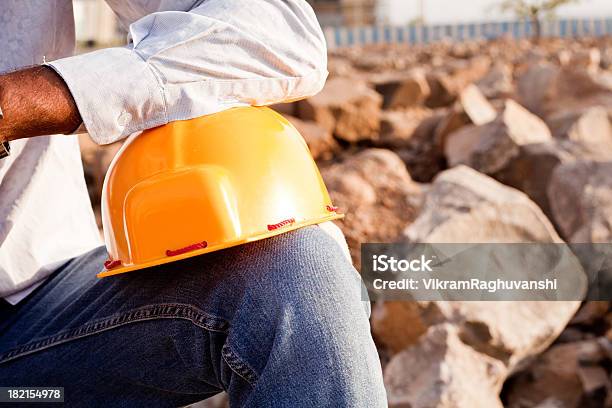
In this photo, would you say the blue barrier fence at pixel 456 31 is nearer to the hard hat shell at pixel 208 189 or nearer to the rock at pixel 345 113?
the rock at pixel 345 113

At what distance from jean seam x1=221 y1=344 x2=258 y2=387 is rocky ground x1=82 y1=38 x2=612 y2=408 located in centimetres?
112

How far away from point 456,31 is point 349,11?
1496 centimetres

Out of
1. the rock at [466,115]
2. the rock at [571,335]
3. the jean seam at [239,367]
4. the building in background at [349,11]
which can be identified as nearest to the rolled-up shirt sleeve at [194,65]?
the jean seam at [239,367]

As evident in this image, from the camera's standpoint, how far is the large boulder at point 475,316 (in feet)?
7.80

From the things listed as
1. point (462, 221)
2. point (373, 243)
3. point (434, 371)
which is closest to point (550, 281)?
point (462, 221)

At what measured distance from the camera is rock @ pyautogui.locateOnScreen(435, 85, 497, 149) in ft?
18.5

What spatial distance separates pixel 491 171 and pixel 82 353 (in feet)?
10.4

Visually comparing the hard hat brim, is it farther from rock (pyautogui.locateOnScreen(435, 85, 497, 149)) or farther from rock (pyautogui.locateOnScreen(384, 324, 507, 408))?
rock (pyautogui.locateOnScreen(435, 85, 497, 149))

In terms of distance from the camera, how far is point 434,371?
2.36 m

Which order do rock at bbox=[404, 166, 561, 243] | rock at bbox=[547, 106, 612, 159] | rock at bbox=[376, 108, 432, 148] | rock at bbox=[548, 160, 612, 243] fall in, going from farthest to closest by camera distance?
rock at bbox=[376, 108, 432, 148], rock at bbox=[547, 106, 612, 159], rock at bbox=[548, 160, 612, 243], rock at bbox=[404, 166, 561, 243]

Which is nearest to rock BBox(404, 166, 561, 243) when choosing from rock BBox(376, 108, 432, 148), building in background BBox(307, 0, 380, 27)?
rock BBox(376, 108, 432, 148)

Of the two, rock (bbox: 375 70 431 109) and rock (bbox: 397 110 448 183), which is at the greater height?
rock (bbox: 397 110 448 183)

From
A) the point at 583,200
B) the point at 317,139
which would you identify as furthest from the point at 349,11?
the point at 583,200

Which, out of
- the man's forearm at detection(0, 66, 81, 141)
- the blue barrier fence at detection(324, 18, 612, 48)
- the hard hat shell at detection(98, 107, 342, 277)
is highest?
the man's forearm at detection(0, 66, 81, 141)
